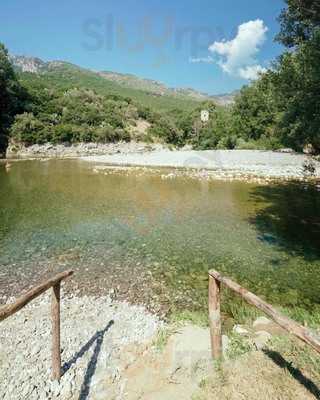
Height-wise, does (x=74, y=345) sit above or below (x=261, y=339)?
below

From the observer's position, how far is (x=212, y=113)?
348 feet

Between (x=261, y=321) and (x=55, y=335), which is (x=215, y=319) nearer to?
(x=261, y=321)

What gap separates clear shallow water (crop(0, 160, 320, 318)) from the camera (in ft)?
31.9

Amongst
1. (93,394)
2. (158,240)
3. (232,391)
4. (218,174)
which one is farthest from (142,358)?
(218,174)

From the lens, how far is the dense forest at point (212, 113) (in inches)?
488

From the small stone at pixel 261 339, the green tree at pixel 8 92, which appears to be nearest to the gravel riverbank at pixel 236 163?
the small stone at pixel 261 339

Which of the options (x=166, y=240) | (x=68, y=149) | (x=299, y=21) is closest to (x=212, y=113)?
(x=68, y=149)

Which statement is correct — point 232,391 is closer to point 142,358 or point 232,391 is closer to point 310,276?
point 142,358

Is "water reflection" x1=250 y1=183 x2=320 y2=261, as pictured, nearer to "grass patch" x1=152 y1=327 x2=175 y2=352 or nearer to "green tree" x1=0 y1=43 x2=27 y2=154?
"grass patch" x1=152 y1=327 x2=175 y2=352

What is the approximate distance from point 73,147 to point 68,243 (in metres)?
57.1

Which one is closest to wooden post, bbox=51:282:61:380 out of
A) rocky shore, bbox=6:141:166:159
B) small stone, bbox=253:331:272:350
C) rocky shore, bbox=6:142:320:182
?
small stone, bbox=253:331:272:350

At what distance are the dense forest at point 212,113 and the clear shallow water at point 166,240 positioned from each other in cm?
479

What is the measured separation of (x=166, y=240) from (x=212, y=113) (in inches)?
3902

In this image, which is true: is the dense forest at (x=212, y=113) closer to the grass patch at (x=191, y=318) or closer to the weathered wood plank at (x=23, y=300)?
the grass patch at (x=191, y=318)
